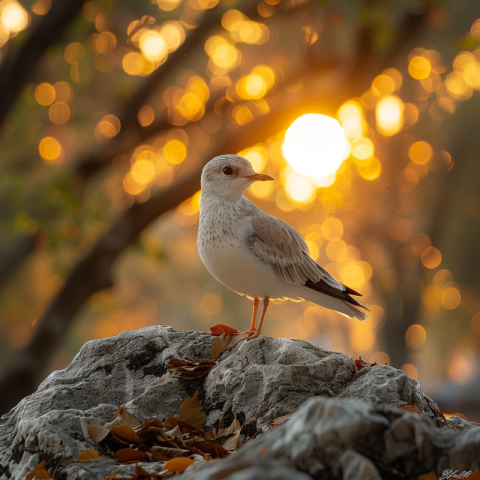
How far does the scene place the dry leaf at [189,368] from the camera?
3137 millimetres

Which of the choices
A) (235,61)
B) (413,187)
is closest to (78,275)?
(235,61)

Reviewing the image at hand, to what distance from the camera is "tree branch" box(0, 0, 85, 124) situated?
652cm

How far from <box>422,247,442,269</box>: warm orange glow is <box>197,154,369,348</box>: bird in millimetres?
12551

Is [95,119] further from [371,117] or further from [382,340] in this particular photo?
[382,340]

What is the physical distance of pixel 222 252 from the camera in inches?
140

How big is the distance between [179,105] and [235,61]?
1931mm

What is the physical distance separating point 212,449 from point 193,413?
1.55 feet

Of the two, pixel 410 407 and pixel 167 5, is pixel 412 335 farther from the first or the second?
pixel 410 407

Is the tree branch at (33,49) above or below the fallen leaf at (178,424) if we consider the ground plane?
above

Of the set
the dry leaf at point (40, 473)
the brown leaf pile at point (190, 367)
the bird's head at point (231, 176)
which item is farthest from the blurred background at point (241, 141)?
the dry leaf at point (40, 473)

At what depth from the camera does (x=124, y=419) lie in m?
2.71

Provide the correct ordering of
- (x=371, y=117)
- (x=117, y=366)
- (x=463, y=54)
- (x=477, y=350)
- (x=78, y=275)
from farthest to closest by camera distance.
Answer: (x=477, y=350) → (x=371, y=117) → (x=463, y=54) → (x=78, y=275) → (x=117, y=366)

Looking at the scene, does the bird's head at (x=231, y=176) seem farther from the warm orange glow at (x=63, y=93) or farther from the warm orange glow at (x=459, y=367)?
the warm orange glow at (x=459, y=367)

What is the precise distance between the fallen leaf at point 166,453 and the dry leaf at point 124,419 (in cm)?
32
